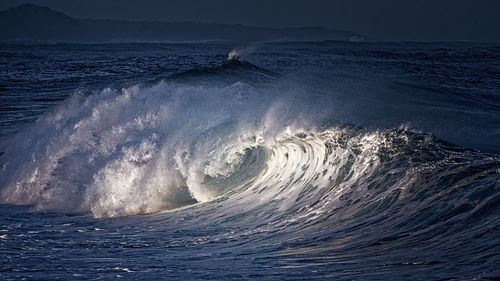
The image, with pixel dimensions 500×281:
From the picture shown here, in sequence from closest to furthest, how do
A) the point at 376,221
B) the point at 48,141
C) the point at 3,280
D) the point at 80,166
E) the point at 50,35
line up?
1. the point at 3,280
2. the point at 376,221
3. the point at 80,166
4. the point at 48,141
5. the point at 50,35

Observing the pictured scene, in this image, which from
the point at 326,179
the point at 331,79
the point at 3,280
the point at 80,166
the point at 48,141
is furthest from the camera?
the point at 331,79

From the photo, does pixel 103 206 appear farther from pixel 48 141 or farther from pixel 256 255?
pixel 256 255

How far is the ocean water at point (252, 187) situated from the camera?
524cm

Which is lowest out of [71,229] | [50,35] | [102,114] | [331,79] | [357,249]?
[71,229]

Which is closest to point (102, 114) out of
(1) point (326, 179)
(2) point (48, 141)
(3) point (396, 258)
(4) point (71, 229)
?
(2) point (48, 141)

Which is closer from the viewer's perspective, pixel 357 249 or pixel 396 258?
pixel 396 258

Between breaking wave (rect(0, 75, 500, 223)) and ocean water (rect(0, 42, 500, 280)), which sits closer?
ocean water (rect(0, 42, 500, 280))

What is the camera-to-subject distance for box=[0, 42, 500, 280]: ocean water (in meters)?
5.24

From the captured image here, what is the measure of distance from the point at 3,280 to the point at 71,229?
8.93 feet

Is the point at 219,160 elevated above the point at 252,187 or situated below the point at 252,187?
above

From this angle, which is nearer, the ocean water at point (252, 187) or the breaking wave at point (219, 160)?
the ocean water at point (252, 187)

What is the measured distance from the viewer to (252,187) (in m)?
9.73

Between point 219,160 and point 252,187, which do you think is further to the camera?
point 219,160

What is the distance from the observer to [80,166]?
10117 mm
